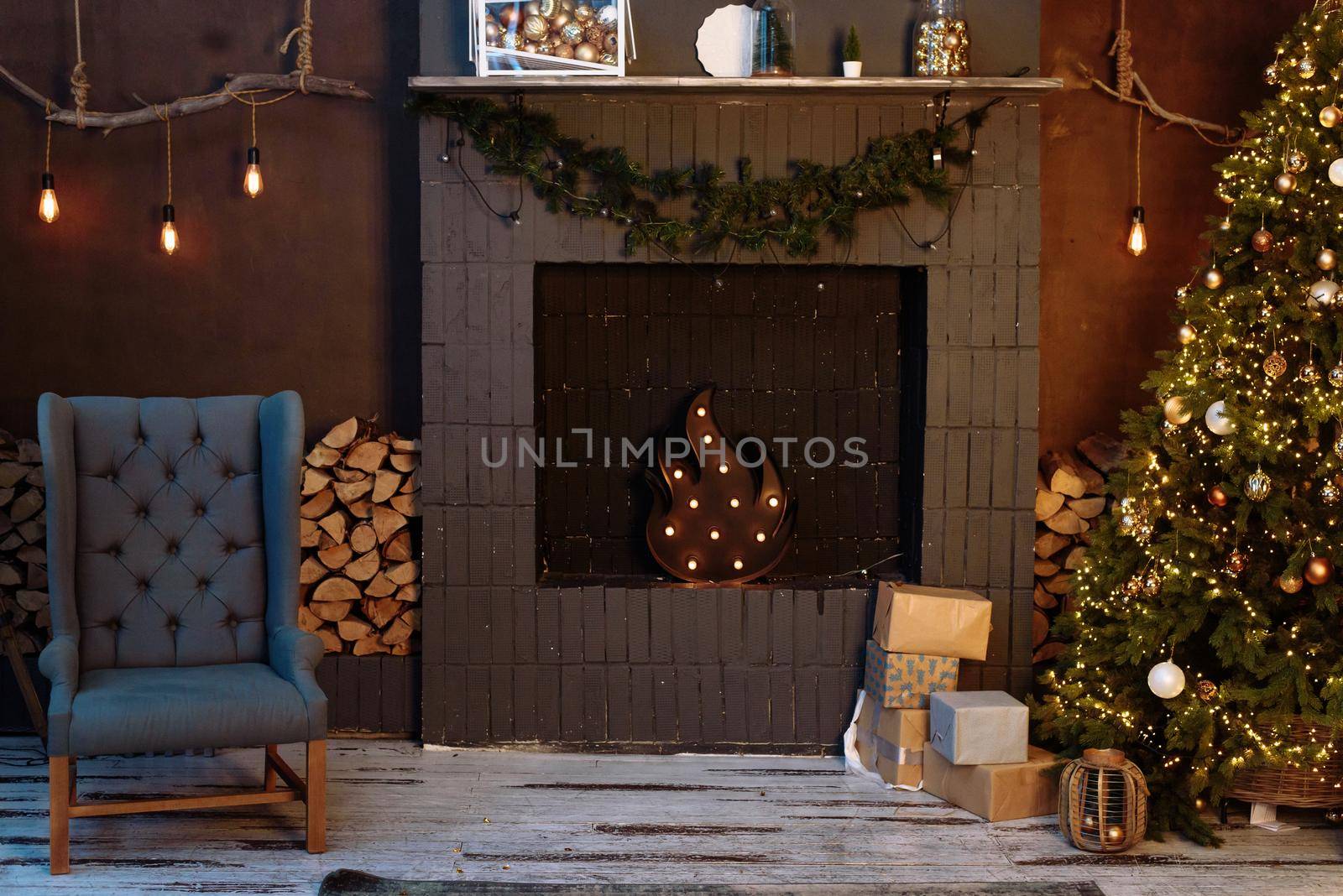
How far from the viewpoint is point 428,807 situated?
10.6 ft

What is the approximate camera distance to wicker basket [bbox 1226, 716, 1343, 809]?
9.94ft

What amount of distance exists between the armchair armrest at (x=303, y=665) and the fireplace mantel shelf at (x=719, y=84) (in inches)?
59.2

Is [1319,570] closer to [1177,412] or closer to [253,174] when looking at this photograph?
[1177,412]

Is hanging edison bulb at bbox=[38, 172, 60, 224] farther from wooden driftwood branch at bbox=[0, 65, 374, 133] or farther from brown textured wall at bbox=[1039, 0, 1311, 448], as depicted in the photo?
brown textured wall at bbox=[1039, 0, 1311, 448]

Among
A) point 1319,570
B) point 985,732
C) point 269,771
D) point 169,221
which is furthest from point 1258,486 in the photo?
point 169,221

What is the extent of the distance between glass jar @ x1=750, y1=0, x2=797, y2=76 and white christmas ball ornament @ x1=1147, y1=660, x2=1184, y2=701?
1.85 m

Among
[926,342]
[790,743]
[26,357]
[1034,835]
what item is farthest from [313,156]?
[1034,835]

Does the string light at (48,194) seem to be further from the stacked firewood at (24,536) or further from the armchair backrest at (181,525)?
the armchair backrest at (181,525)

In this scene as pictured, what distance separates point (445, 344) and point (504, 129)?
2.10 feet

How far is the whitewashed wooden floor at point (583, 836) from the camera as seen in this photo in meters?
2.81

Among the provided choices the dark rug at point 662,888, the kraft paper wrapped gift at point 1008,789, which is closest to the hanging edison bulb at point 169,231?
the dark rug at point 662,888

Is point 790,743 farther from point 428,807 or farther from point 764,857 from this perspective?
point 428,807

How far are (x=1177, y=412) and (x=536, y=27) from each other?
1.96 metres

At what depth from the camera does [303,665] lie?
2.97 meters
